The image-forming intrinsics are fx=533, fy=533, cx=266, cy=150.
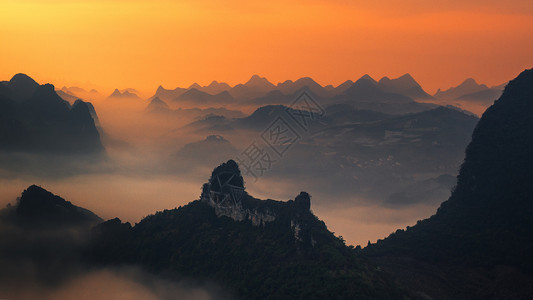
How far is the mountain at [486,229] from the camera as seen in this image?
63438 mm

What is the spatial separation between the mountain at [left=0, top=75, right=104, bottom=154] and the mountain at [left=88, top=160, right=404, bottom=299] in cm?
8810

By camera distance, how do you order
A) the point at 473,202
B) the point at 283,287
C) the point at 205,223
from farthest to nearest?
the point at 473,202 < the point at 205,223 < the point at 283,287

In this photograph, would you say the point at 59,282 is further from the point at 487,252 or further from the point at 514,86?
the point at 514,86

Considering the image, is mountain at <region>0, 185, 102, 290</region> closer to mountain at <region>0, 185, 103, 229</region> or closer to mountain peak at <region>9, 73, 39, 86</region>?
mountain at <region>0, 185, 103, 229</region>

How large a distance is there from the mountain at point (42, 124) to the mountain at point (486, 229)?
11808 cm

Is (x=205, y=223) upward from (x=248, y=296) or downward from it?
upward

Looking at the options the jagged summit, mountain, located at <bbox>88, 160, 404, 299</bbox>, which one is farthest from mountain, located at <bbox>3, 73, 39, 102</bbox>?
mountain, located at <bbox>88, 160, 404, 299</bbox>

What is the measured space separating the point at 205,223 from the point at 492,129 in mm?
47744

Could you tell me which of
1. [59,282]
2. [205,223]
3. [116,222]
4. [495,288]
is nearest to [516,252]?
[495,288]

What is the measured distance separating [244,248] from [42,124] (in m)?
117

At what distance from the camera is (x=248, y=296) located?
5959 centimetres

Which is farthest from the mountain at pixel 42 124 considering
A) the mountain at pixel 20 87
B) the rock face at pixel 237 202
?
the rock face at pixel 237 202

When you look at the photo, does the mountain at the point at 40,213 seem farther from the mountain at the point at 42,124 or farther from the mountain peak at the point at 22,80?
the mountain peak at the point at 22,80

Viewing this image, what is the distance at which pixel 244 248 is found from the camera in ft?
219
